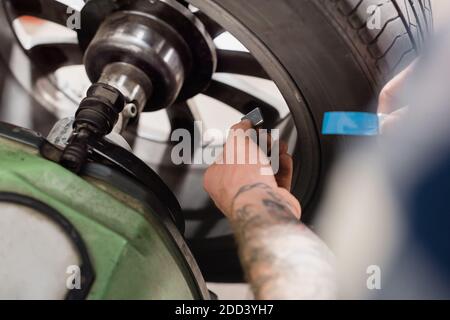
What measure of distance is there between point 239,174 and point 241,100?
0.54 meters

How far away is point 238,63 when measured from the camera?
109 cm

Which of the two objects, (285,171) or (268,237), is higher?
(285,171)

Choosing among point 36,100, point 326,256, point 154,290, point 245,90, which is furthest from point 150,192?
point 36,100

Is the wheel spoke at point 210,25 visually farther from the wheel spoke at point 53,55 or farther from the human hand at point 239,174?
the wheel spoke at point 53,55

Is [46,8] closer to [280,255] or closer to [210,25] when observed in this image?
[210,25]

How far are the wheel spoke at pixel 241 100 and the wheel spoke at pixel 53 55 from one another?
0.33m

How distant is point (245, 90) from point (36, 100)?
20.0 inches

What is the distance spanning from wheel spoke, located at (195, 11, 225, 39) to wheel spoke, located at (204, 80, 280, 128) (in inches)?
10.1

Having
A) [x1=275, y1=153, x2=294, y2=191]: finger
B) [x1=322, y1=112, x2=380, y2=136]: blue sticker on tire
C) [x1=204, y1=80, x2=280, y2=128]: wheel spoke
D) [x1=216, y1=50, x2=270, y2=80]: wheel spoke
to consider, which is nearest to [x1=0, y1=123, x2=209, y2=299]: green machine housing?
[x1=275, y1=153, x2=294, y2=191]: finger

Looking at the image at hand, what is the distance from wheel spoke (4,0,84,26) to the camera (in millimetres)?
1110

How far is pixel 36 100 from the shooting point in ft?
4.25

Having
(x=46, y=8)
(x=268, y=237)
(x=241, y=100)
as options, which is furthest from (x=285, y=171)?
(x=46, y=8)
